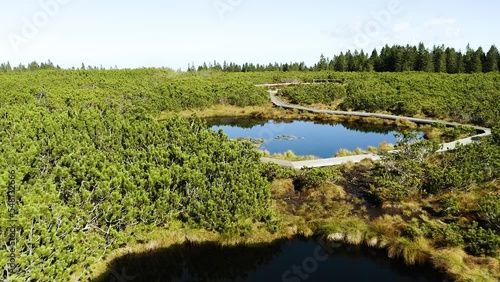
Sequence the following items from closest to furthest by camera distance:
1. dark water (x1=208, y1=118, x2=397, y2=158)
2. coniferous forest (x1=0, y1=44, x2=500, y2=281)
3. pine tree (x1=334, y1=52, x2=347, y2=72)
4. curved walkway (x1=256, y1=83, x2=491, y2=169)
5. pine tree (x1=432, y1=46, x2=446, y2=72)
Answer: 1. coniferous forest (x1=0, y1=44, x2=500, y2=281)
2. curved walkway (x1=256, y1=83, x2=491, y2=169)
3. dark water (x1=208, y1=118, x2=397, y2=158)
4. pine tree (x1=432, y1=46, x2=446, y2=72)
5. pine tree (x1=334, y1=52, x2=347, y2=72)

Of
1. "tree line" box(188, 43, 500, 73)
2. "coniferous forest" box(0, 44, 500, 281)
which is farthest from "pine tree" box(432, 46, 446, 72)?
"coniferous forest" box(0, 44, 500, 281)

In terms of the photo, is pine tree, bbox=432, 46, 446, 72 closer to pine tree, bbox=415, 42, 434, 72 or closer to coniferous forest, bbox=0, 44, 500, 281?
pine tree, bbox=415, 42, 434, 72

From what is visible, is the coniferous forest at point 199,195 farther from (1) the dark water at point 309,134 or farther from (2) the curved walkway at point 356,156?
(1) the dark water at point 309,134

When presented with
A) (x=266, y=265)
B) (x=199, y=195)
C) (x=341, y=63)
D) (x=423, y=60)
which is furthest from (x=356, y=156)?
(x=341, y=63)

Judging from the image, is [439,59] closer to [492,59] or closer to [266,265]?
[492,59]

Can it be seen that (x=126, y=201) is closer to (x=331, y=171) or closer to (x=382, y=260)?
(x=382, y=260)

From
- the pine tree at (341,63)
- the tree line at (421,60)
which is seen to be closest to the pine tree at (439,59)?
the tree line at (421,60)

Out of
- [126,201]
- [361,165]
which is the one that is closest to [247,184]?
[126,201]
